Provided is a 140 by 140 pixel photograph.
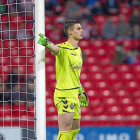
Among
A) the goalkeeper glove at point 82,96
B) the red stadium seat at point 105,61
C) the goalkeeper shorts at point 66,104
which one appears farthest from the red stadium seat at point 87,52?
the goalkeeper shorts at point 66,104

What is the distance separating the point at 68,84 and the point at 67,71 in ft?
0.37

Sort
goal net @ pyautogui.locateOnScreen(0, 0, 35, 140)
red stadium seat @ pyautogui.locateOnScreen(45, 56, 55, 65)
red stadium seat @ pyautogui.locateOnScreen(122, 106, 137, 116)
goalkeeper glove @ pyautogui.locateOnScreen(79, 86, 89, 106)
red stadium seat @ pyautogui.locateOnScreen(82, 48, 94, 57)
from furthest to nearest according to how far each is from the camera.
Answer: red stadium seat @ pyautogui.locateOnScreen(82, 48, 94, 57) < red stadium seat @ pyautogui.locateOnScreen(45, 56, 55, 65) < red stadium seat @ pyautogui.locateOnScreen(122, 106, 137, 116) < goal net @ pyautogui.locateOnScreen(0, 0, 35, 140) < goalkeeper glove @ pyautogui.locateOnScreen(79, 86, 89, 106)

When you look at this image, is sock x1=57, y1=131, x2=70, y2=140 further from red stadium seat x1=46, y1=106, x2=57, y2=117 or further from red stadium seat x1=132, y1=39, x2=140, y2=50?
red stadium seat x1=132, y1=39, x2=140, y2=50

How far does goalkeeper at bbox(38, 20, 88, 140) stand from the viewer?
3486mm

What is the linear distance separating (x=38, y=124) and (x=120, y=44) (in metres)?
3.09

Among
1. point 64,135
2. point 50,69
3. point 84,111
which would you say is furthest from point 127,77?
point 64,135

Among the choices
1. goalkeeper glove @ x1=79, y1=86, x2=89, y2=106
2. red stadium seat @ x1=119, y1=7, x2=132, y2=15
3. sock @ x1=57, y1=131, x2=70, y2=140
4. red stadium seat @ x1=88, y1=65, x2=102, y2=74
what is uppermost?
red stadium seat @ x1=119, y1=7, x2=132, y2=15

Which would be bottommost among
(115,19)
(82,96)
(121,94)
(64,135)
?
(64,135)

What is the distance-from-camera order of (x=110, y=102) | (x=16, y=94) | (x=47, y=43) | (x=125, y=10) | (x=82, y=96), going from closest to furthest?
(x=47, y=43), (x=82, y=96), (x=16, y=94), (x=110, y=102), (x=125, y=10)

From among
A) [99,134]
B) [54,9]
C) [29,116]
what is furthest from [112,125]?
[54,9]

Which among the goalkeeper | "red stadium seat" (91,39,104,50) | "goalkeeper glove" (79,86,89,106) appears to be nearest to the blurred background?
"red stadium seat" (91,39,104,50)

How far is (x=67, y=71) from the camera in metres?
3.55

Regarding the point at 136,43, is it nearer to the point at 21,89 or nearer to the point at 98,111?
the point at 98,111

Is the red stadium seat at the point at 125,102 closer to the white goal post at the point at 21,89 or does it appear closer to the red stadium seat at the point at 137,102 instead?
the red stadium seat at the point at 137,102
